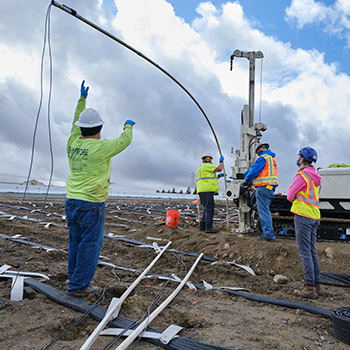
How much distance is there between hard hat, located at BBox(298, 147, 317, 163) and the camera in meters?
4.04

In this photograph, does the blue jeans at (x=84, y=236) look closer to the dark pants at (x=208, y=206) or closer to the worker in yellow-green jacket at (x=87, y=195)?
the worker in yellow-green jacket at (x=87, y=195)

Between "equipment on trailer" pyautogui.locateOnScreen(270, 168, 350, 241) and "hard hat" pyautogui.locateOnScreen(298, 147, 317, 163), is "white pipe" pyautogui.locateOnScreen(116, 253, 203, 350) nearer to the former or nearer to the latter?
"hard hat" pyautogui.locateOnScreen(298, 147, 317, 163)

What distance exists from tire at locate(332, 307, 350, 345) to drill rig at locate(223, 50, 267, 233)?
506cm

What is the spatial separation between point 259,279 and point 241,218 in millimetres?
3255

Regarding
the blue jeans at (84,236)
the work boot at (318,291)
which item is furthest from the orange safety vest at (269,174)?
the blue jeans at (84,236)

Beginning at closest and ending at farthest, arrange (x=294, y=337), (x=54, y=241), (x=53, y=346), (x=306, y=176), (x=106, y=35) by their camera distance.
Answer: (x=53, y=346) → (x=294, y=337) → (x=306, y=176) → (x=106, y=35) → (x=54, y=241)

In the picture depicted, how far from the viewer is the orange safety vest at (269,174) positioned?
676 cm

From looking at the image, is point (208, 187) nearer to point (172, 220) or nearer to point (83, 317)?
point (172, 220)

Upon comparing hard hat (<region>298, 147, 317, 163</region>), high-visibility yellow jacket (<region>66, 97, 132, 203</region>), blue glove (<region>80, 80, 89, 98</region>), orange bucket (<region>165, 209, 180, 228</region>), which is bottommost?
orange bucket (<region>165, 209, 180, 228</region>)

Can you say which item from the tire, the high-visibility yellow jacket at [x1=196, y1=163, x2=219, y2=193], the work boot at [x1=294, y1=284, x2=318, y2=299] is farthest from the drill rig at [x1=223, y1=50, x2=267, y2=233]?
the tire

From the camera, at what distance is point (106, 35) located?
432 centimetres

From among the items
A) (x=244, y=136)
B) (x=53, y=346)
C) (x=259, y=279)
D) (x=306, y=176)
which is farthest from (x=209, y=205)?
(x=53, y=346)

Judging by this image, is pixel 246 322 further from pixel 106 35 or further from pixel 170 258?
pixel 106 35

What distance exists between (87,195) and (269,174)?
4516 mm
